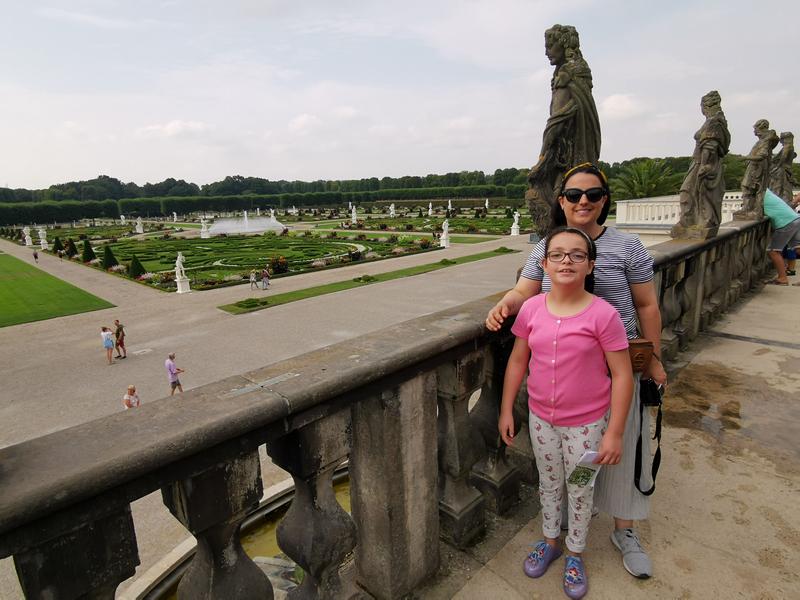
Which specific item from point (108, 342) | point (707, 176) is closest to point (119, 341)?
point (108, 342)

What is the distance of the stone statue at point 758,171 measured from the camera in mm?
9922

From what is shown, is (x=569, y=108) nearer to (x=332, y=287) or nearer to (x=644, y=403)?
(x=644, y=403)

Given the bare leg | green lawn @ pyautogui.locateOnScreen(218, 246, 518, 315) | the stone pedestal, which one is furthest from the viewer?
the stone pedestal

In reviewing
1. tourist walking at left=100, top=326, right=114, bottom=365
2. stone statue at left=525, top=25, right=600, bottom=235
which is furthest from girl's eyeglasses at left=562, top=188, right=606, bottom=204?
tourist walking at left=100, top=326, right=114, bottom=365

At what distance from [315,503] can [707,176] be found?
305 inches

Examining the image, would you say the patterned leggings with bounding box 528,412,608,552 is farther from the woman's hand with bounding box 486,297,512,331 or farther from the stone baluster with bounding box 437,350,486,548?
the woman's hand with bounding box 486,297,512,331

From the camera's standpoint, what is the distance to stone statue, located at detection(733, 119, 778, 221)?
992 cm

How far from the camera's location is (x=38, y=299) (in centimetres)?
1997

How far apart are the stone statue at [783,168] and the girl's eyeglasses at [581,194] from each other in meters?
13.9

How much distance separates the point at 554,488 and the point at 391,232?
42.3m

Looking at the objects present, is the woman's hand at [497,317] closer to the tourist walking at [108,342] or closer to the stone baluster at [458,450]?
the stone baluster at [458,450]

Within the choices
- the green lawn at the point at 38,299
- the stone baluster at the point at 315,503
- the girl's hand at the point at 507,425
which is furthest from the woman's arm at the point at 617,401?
the green lawn at the point at 38,299

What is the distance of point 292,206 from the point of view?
90.9 m

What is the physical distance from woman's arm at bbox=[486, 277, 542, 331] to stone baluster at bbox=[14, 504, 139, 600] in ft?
5.26
